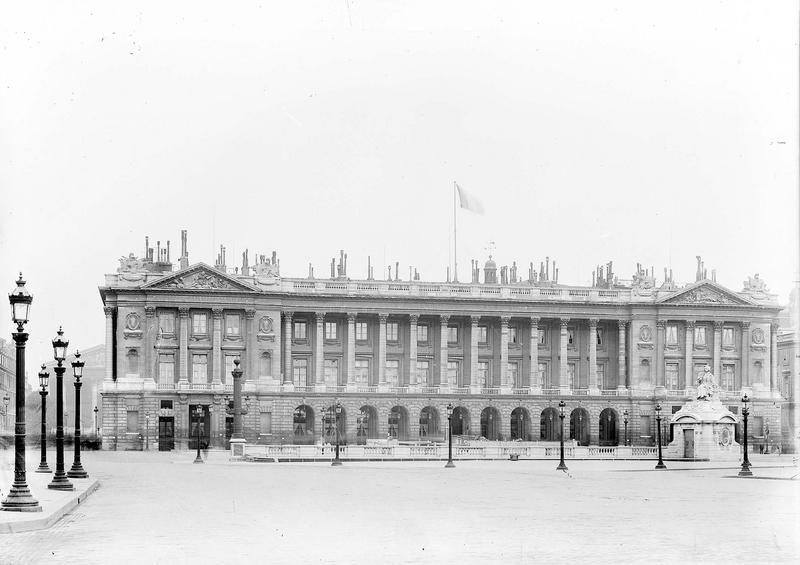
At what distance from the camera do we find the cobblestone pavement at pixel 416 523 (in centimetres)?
2152

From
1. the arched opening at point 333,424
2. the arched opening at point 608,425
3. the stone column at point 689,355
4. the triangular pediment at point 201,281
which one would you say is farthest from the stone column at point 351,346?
the stone column at point 689,355

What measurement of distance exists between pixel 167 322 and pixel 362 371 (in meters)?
17.1

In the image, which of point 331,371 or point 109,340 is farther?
point 331,371

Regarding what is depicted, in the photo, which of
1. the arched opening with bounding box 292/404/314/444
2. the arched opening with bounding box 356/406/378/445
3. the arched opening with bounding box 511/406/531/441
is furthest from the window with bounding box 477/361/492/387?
the arched opening with bounding box 292/404/314/444

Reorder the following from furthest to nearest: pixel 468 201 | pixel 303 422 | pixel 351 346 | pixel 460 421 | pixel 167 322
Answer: pixel 460 421 < pixel 351 346 < pixel 303 422 < pixel 167 322 < pixel 468 201

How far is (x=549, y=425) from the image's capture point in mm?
117250

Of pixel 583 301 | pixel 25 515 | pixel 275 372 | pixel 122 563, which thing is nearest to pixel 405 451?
pixel 275 372

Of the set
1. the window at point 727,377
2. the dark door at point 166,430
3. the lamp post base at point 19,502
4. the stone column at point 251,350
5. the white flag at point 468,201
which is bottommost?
the dark door at point 166,430

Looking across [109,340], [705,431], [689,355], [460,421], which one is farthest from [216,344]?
[705,431]

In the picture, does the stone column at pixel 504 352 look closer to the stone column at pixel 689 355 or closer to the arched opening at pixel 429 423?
the arched opening at pixel 429 423

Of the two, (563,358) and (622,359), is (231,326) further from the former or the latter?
(622,359)

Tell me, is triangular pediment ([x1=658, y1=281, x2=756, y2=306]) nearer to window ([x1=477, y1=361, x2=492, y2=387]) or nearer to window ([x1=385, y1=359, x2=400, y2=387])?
window ([x1=477, y1=361, x2=492, y2=387])

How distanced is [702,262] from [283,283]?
40904mm

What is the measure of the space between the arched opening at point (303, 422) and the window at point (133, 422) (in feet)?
41.3
